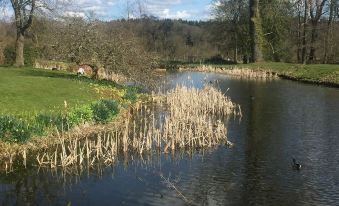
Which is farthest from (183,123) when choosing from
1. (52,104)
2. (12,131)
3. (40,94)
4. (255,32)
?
(255,32)

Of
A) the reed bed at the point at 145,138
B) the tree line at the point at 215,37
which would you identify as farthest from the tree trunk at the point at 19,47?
the reed bed at the point at 145,138

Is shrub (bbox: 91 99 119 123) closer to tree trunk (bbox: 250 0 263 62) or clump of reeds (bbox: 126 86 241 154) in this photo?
clump of reeds (bbox: 126 86 241 154)

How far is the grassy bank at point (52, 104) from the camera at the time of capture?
1897 centimetres

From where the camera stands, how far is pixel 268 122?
87.6ft

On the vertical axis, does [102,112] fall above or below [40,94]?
below

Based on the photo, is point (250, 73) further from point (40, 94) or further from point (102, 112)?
point (102, 112)

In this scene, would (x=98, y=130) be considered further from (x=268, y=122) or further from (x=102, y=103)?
(x=268, y=122)

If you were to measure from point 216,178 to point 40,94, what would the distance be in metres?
14.5

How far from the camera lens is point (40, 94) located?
27.1m

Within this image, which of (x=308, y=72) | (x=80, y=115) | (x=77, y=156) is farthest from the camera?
(x=308, y=72)

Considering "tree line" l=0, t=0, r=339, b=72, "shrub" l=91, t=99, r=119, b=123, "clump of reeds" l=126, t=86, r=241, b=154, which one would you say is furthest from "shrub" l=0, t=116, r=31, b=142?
"tree line" l=0, t=0, r=339, b=72

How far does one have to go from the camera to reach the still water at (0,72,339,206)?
14102 millimetres

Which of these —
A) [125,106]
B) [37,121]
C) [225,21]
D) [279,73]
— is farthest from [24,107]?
[225,21]

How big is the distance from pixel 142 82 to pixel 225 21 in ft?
186
